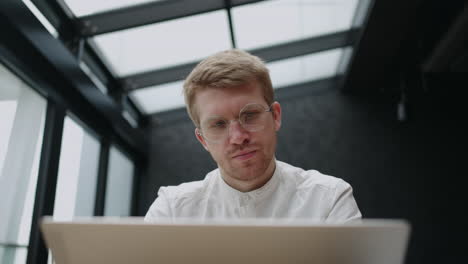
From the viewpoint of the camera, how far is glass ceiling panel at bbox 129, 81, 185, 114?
4.45 meters

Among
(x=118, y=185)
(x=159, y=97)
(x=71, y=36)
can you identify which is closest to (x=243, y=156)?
(x=71, y=36)

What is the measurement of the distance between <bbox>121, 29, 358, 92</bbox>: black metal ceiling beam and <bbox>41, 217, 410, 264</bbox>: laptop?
3.49m

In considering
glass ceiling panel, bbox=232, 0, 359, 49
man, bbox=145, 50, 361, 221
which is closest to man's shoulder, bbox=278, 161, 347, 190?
man, bbox=145, 50, 361, 221

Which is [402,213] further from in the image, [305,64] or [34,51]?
[34,51]

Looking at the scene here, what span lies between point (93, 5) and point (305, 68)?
277 cm

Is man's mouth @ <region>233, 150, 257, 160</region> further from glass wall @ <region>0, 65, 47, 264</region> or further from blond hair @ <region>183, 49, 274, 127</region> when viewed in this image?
glass wall @ <region>0, 65, 47, 264</region>

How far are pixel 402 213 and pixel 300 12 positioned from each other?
9.17 feet

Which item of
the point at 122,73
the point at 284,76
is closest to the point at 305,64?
the point at 284,76

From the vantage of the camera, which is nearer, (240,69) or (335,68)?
(240,69)

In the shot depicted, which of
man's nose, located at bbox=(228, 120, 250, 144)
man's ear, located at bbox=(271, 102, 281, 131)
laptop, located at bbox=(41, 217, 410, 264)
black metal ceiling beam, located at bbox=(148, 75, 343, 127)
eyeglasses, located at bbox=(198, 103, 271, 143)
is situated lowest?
laptop, located at bbox=(41, 217, 410, 264)

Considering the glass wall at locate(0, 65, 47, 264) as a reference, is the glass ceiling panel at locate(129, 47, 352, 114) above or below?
above

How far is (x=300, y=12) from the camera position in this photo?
3.68m

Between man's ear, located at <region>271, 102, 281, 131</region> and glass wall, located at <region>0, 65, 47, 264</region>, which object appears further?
glass wall, located at <region>0, 65, 47, 264</region>

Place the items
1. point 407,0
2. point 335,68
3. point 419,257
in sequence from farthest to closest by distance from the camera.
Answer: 1. point 335,68
2. point 419,257
3. point 407,0
